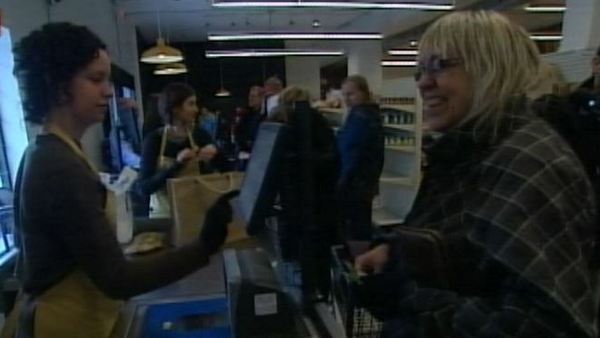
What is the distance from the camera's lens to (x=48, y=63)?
0.94 m

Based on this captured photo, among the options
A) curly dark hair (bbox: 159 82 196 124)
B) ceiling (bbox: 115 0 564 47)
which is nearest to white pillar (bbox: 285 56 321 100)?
ceiling (bbox: 115 0 564 47)

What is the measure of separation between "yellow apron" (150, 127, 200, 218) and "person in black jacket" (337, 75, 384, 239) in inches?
54.4

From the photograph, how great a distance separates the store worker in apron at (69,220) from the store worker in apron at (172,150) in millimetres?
1000

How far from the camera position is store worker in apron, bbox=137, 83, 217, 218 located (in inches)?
80.3

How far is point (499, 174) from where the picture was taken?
68 centimetres

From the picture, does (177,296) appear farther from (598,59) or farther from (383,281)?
(598,59)

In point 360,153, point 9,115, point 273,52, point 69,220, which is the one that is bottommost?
point 360,153

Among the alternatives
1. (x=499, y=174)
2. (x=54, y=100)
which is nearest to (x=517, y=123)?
(x=499, y=174)

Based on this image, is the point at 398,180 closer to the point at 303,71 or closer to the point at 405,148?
the point at 405,148

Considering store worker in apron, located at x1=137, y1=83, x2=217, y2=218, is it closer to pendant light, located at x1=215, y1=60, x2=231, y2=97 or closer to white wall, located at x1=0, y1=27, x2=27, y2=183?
white wall, located at x1=0, y1=27, x2=27, y2=183

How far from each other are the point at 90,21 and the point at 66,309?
5185 mm

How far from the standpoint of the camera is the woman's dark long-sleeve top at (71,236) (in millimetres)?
839

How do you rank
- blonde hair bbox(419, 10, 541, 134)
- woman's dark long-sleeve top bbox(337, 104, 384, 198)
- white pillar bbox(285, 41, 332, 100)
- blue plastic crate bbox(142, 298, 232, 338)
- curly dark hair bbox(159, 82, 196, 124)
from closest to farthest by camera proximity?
blonde hair bbox(419, 10, 541, 134) < blue plastic crate bbox(142, 298, 232, 338) < curly dark hair bbox(159, 82, 196, 124) < woman's dark long-sleeve top bbox(337, 104, 384, 198) < white pillar bbox(285, 41, 332, 100)

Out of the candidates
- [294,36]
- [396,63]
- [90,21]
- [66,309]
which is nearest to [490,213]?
[66,309]
